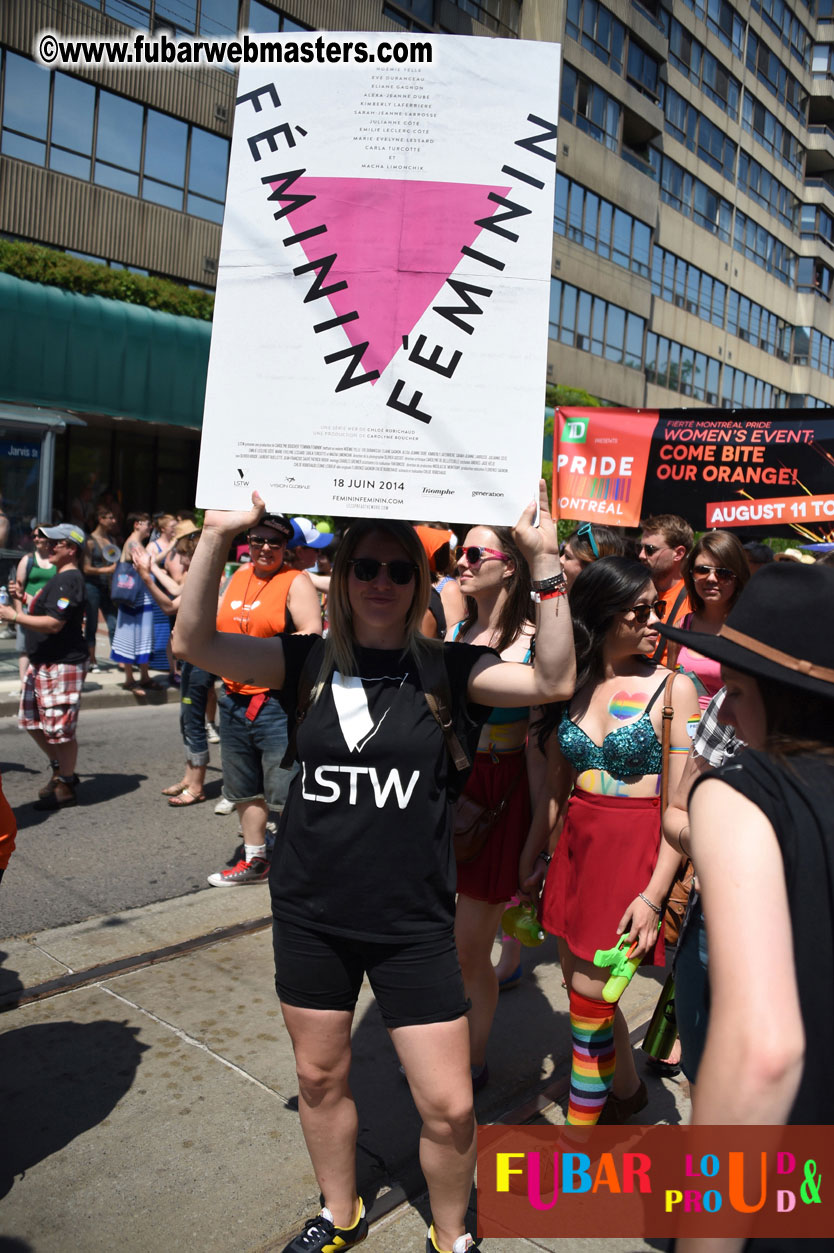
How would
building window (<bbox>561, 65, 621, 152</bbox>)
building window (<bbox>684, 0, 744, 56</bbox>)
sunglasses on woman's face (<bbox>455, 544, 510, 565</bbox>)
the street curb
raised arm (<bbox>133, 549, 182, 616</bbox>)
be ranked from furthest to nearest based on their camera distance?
building window (<bbox>684, 0, 744, 56</bbox>) → building window (<bbox>561, 65, 621, 152</bbox>) → raised arm (<bbox>133, 549, 182, 616</bbox>) → the street curb → sunglasses on woman's face (<bbox>455, 544, 510, 565</bbox>)

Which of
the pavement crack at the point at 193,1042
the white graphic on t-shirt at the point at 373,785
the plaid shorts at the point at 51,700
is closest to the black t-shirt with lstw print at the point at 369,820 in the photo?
the white graphic on t-shirt at the point at 373,785

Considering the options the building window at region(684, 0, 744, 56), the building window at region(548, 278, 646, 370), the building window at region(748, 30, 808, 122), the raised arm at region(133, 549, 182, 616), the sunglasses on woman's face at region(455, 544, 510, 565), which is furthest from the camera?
the building window at region(748, 30, 808, 122)

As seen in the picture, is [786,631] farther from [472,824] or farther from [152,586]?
[152,586]

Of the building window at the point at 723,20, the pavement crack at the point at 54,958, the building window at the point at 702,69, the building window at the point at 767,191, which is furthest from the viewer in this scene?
the building window at the point at 767,191

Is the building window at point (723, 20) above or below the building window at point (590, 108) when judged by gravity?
above

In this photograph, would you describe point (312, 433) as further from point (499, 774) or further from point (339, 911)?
point (499, 774)

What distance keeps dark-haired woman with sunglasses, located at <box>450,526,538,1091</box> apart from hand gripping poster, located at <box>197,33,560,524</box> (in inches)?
39.4

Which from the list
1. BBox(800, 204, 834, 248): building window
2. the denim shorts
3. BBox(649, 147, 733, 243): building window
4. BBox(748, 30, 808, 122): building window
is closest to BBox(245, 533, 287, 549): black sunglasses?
the denim shorts

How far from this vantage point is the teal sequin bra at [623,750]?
9.84ft

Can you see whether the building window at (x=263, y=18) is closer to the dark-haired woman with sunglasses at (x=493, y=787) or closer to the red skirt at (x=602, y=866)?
the dark-haired woman with sunglasses at (x=493, y=787)

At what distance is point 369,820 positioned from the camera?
2.45m

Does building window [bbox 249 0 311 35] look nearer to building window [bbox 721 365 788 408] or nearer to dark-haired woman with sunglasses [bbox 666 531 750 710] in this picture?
dark-haired woman with sunglasses [bbox 666 531 750 710]

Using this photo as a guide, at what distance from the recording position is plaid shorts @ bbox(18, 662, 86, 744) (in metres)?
6.70

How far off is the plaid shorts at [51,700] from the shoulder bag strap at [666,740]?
15.7 ft
